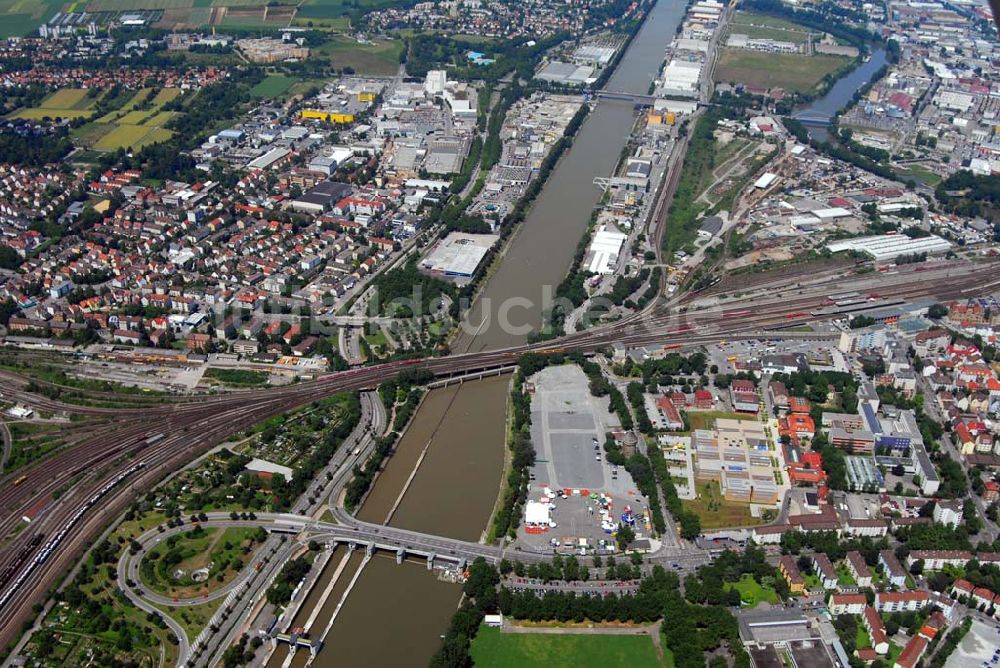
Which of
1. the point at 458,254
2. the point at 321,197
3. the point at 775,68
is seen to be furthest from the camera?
the point at 775,68

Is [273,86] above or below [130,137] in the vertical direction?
above

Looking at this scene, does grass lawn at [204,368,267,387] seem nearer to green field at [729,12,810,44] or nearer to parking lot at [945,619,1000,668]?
parking lot at [945,619,1000,668]

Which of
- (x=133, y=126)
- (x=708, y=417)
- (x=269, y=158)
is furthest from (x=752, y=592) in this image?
(x=133, y=126)

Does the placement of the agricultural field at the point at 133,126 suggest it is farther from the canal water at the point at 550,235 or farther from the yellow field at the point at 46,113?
the canal water at the point at 550,235

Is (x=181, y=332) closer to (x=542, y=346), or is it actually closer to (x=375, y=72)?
(x=542, y=346)

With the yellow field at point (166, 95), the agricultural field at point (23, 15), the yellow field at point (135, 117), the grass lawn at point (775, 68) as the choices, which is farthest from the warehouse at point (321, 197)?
the agricultural field at point (23, 15)

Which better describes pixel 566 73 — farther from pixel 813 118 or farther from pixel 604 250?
pixel 604 250

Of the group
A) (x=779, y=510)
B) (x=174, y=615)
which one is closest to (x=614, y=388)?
(x=779, y=510)

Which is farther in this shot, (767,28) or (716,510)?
(767,28)
